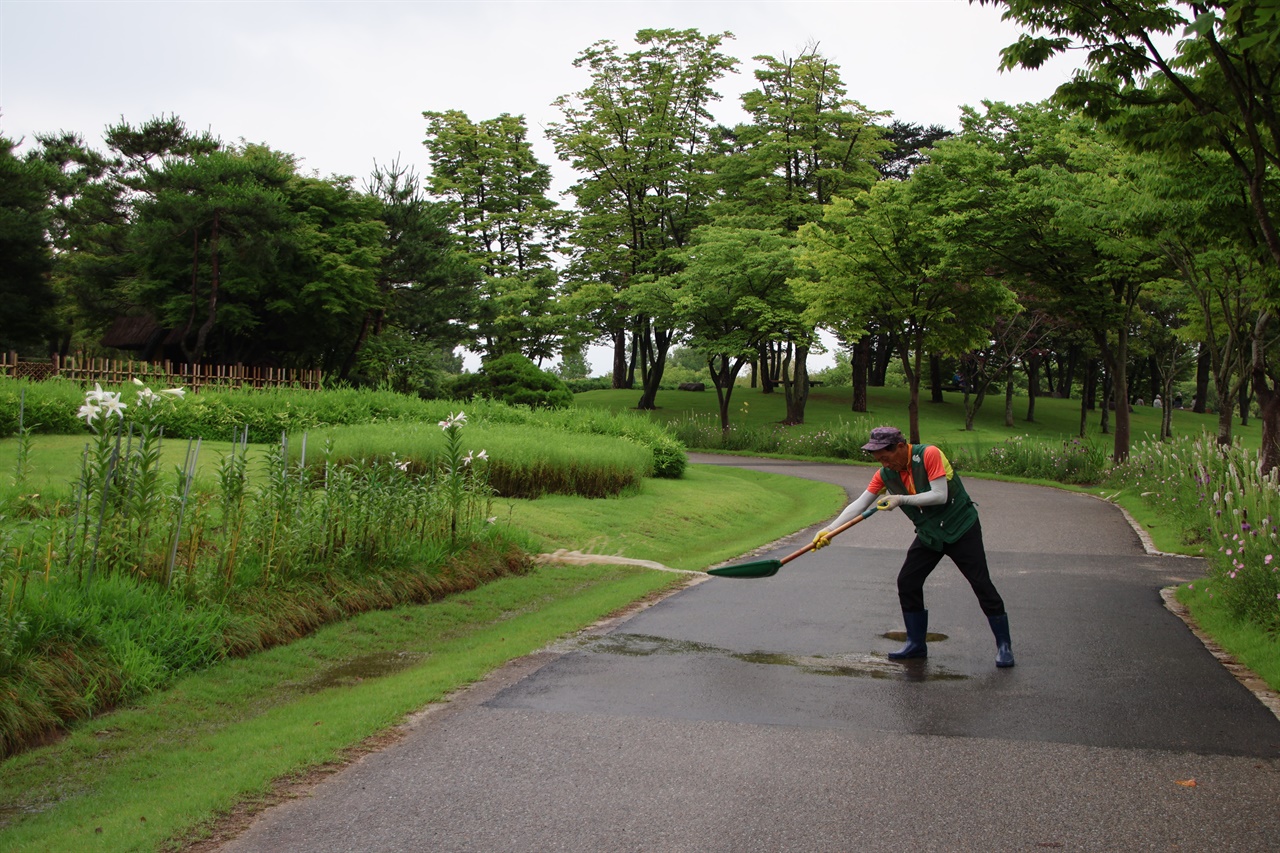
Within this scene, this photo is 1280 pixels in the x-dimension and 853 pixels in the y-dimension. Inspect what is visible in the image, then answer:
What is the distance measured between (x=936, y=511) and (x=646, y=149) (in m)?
47.7

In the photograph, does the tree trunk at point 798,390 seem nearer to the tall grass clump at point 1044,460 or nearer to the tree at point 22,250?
the tall grass clump at point 1044,460

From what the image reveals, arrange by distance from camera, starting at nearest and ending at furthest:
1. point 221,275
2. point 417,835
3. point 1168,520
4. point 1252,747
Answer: point 417,835, point 1252,747, point 1168,520, point 221,275

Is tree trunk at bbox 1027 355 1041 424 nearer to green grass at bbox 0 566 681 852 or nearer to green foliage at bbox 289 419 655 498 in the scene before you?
green foliage at bbox 289 419 655 498

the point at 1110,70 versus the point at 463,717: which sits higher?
the point at 1110,70

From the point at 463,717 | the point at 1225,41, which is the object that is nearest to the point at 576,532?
the point at 463,717

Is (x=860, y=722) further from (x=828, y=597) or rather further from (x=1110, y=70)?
(x=1110, y=70)

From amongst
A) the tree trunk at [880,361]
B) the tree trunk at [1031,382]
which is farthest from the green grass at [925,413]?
the tree trunk at [880,361]

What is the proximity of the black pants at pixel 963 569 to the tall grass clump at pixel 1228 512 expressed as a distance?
2.53m

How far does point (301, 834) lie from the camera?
4336mm

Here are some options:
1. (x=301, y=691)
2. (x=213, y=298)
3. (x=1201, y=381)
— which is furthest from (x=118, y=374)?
(x=1201, y=381)

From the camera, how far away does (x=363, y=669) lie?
7656 millimetres

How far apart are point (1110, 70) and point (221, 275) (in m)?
38.8

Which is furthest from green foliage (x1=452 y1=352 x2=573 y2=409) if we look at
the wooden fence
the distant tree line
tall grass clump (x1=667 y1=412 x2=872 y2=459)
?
the distant tree line

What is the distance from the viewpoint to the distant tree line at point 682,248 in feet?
88.0
